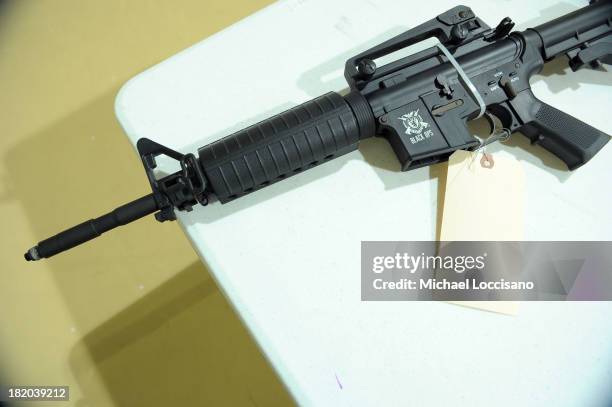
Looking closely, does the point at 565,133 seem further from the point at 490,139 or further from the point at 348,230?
the point at 348,230

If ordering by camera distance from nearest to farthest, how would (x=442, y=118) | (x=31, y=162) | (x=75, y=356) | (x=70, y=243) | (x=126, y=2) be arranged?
(x=70, y=243), (x=442, y=118), (x=75, y=356), (x=31, y=162), (x=126, y=2)

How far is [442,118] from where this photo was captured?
3.06 feet

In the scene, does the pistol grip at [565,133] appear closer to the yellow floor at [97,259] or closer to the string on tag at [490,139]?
the string on tag at [490,139]

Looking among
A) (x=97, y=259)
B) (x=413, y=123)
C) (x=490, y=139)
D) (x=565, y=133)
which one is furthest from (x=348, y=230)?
(x=97, y=259)

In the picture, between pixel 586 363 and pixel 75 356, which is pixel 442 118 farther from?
pixel 75 356

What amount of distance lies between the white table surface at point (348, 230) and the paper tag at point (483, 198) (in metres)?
0.04

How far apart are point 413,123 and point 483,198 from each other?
0.77 ft

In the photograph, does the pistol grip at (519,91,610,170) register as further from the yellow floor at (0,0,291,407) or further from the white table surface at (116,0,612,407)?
the yellow floor at (0,0,291,407)

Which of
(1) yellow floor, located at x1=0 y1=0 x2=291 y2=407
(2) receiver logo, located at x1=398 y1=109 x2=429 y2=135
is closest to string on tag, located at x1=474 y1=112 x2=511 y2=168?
(2) receiver logo, located at x1=398 y1=109 x2=429 y2=135

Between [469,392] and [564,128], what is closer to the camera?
[469,392]

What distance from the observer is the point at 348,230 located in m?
0.93

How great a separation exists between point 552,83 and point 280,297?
2.93ft

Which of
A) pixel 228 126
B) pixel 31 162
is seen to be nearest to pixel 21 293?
pixel 31 162

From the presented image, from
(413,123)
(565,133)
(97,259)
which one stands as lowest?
(97,259)
